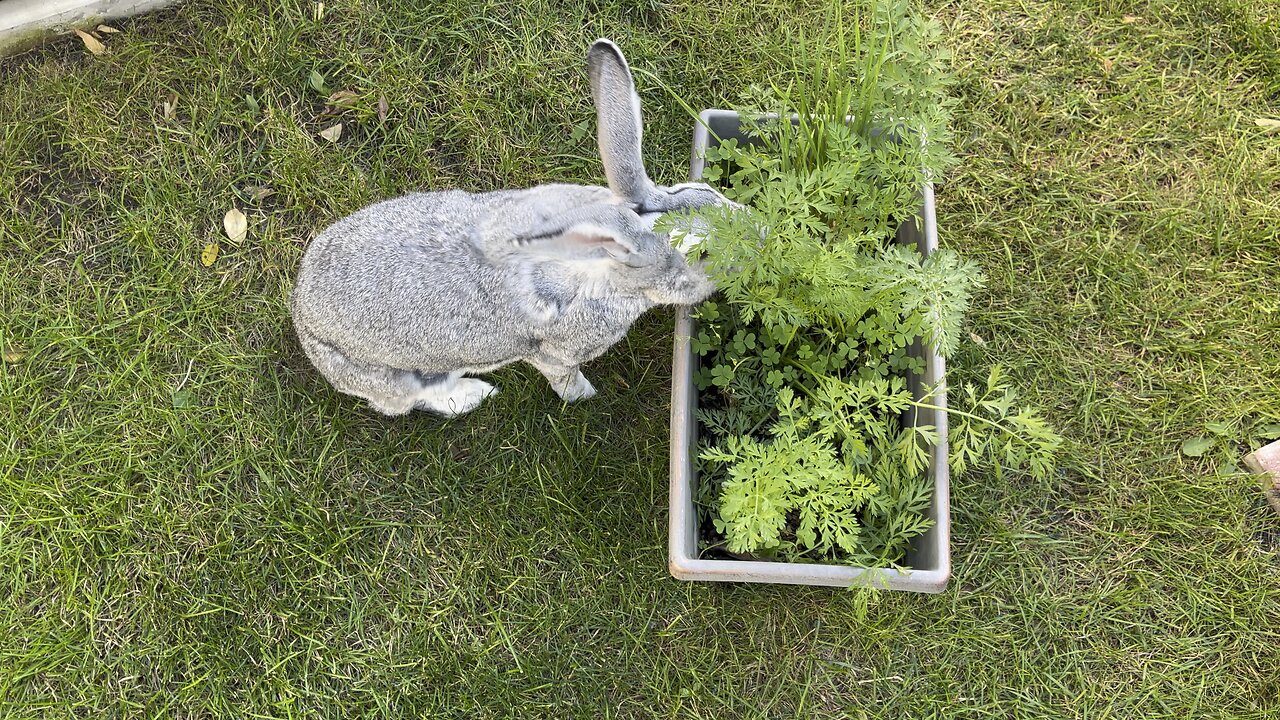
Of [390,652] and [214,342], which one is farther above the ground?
[214,342]

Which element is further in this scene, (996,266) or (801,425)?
(996,266)

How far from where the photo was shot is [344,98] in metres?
3.47

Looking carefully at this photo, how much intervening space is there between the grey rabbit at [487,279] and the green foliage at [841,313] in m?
0.23

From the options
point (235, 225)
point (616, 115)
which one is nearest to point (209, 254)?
point (235, 225)

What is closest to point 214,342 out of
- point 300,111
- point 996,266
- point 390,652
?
point 300,111

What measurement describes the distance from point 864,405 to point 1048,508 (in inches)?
46.4

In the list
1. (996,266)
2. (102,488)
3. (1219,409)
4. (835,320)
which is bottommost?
(102,488)

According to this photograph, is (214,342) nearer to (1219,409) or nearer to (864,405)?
(864,405)

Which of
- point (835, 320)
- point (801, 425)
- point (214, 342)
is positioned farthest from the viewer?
point (214, 342)

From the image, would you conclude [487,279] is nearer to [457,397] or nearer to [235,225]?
[457,397]

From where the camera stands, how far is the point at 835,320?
8.37 feet

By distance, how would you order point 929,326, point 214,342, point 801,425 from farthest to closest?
point 214,342
point 801,425
point 929,326

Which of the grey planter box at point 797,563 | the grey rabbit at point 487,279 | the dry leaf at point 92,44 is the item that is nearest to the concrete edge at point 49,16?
the dry leaf at point 92,44

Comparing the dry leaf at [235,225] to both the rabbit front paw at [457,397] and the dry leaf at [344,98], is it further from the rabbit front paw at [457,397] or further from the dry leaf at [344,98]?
the rabbit front paw at [457,397]
